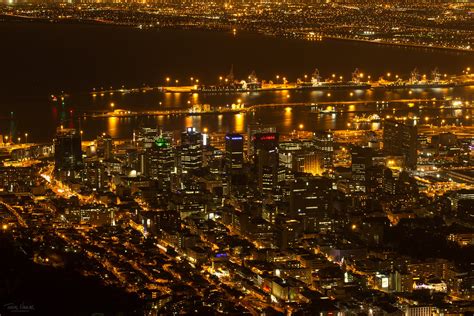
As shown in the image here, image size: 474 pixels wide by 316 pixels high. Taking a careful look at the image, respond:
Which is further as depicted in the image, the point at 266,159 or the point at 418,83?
the point at 418,83

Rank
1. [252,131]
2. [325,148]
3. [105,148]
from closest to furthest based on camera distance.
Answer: [325,148] → [105,148] → [252,131]

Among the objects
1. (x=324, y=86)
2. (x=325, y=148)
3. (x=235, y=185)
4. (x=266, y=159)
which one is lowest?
(x=324, y=86)

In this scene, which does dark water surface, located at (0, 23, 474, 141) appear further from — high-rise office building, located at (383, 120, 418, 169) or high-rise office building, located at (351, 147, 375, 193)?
high-rise office building, located at (351, 147, 375, 193)

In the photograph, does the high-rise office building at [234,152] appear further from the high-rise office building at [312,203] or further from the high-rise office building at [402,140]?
the high-rise office building at [402,140]

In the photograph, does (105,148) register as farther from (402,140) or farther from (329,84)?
(329,84)

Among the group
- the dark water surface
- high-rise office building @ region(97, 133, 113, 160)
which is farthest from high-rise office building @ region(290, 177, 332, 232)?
the dark water surface

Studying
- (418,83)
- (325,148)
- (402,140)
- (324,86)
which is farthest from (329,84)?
(325,148)
